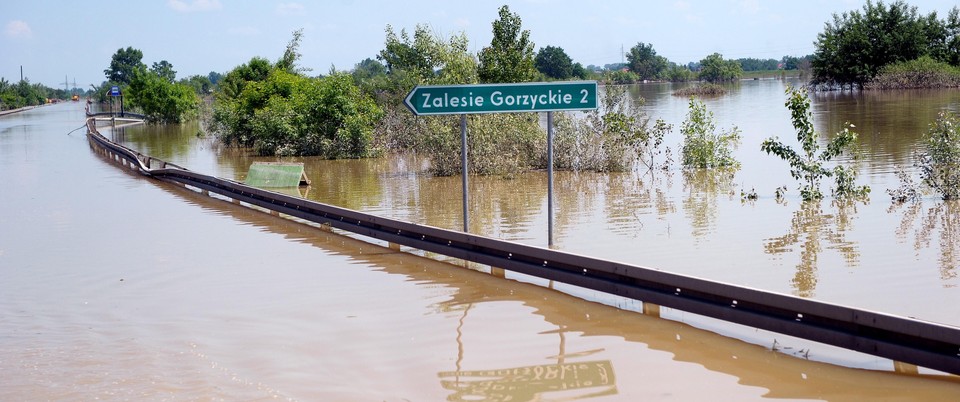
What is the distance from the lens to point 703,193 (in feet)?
70.1

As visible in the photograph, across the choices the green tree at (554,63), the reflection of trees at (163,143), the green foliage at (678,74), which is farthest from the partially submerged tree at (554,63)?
the reflection of trees at (163,143)

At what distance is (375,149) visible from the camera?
3591cm

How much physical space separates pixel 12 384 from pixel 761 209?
14.3 m

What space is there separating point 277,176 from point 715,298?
63.1ft

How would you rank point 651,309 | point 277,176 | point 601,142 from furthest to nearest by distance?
point 601,142 < point 277,176 < point 651,309

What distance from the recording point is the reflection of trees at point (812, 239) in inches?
461

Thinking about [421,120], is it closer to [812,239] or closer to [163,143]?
[812,239]

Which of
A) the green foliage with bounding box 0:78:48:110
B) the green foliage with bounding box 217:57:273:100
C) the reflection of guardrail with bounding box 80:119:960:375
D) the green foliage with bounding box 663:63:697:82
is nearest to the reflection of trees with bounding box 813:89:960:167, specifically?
the reflection of guardrail with bounding box 80:119:960:375

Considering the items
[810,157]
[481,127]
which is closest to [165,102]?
[481,127]

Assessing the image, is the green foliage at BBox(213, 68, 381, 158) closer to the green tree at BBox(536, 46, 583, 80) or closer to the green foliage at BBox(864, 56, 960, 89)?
the green foliage at BBox(864, 56, 960, 89)

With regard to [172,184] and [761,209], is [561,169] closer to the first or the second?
[761,209]

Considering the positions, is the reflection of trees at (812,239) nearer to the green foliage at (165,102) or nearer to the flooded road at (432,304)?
the flooded road at (432,304)

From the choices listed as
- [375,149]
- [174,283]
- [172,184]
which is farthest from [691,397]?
[375,149]

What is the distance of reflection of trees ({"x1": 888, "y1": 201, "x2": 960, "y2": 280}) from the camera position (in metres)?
12.4
